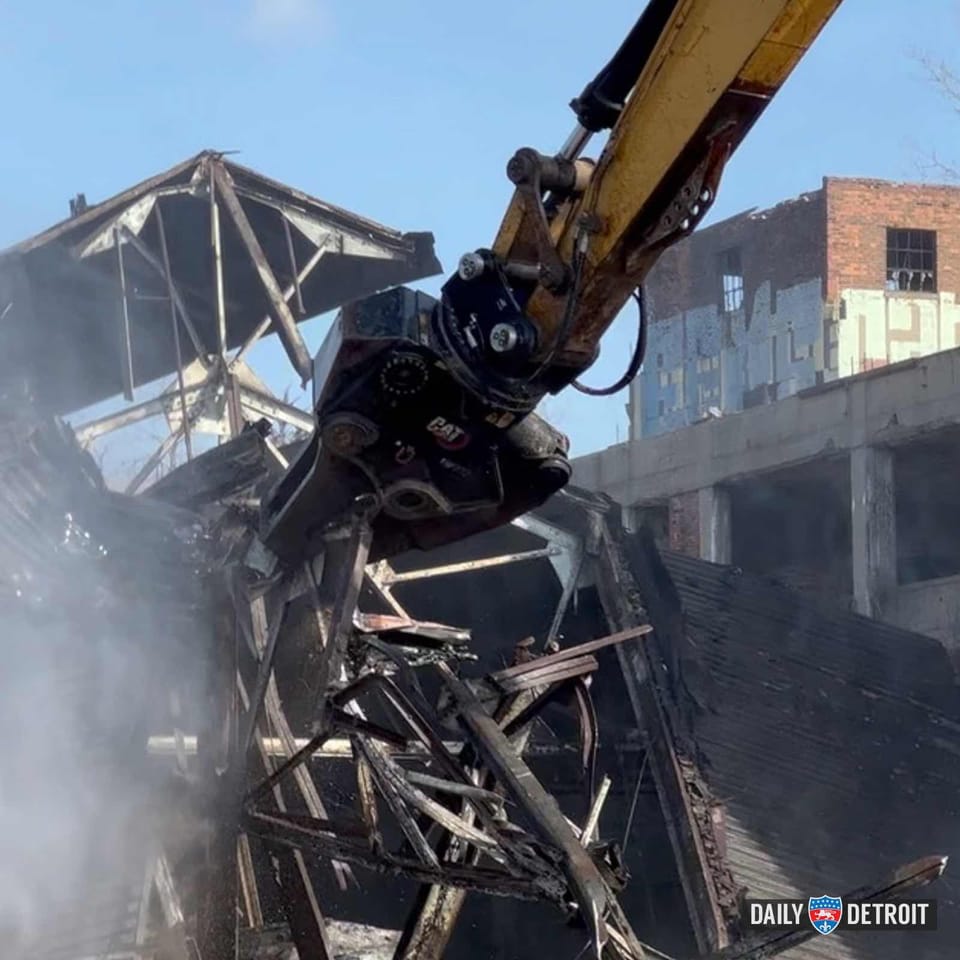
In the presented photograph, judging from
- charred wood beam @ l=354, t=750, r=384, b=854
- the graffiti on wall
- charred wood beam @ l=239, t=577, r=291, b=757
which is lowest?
charred wood beam @ l=354, t=750, r=384, b=854

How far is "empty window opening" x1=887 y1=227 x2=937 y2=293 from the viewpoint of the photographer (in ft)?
124

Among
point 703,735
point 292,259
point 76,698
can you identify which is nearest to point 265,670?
point 76,698

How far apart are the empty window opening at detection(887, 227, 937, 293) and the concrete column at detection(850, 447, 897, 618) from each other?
60.1 ft

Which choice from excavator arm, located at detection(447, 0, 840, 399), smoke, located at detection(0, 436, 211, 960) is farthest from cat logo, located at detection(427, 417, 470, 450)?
smoke, located at detection(0, 436, 211, 960)

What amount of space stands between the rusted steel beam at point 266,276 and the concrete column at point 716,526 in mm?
9414

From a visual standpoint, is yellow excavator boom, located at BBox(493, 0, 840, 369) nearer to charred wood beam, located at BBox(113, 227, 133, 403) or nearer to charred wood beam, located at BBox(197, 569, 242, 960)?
charred wood beam, located at BBox(197, 569, 242, 960)

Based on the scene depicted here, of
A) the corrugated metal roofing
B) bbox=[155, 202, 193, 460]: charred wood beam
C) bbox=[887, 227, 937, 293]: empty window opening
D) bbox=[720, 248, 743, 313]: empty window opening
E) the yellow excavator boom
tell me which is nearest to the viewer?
the yellow excavator boom

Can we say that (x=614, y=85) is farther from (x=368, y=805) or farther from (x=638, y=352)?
(x=368, y=805)

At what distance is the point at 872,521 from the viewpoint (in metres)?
20.7

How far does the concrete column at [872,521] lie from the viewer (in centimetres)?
2039

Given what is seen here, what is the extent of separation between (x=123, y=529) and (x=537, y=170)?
18.4 feet

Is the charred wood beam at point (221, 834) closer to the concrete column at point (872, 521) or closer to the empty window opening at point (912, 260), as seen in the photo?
the concrete column at point (872, 521)

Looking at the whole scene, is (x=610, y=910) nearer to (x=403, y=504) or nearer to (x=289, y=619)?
(x=403, y=504)

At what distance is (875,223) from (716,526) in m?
16.5
